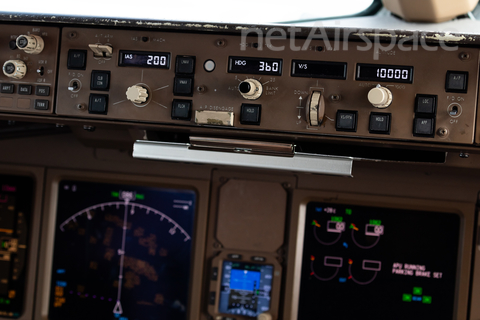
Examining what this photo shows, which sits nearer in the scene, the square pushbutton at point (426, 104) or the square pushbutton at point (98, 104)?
the square pushbutton at point (426, 104)

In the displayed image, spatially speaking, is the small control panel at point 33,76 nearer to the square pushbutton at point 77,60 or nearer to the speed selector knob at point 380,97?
the square pushbutton at point 77,60

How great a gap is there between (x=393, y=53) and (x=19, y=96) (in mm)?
1050

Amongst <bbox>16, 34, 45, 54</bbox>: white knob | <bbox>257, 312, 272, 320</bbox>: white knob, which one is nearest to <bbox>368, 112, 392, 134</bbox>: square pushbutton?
<bbox>257, 312, 272, 320</bbox>: white knob

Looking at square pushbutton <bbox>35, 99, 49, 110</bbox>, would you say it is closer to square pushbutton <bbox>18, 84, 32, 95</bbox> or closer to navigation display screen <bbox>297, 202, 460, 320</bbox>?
square pushbutton <bbox>18, 84, 32, 95</bbox>

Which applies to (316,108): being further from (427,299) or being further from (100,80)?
(427,299)

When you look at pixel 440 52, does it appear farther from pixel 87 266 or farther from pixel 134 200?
pixel 87 266

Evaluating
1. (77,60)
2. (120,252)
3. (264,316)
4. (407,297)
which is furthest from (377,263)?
(77,60)

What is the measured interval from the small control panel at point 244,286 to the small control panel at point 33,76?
2.78 feet

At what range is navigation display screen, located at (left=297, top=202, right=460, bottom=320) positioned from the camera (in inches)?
62.5

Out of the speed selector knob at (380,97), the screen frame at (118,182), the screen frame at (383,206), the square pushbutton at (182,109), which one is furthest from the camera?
the screen frame at (118,182)

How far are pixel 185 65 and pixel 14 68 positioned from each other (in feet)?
1.58

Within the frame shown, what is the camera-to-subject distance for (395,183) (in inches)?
63.6

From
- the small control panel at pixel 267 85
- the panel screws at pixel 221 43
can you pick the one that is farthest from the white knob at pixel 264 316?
the panel screws at pixel 221 43

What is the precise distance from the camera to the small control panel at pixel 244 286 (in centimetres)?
166
